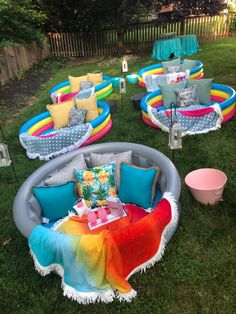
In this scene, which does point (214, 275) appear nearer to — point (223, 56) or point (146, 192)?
point (146, 192)

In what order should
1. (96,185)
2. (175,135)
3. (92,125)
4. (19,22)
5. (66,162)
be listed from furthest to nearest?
(19,22), (92,125), (66,162), (96,185), (175,135)

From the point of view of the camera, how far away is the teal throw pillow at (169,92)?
7418 millimetres

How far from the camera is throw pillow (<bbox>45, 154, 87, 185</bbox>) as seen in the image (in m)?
4.58

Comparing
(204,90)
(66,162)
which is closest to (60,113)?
(66,162)

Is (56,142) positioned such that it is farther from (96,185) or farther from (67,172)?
(96,185)

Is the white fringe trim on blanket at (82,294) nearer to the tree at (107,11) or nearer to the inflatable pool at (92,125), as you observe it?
the inflatable pool at (92,125)

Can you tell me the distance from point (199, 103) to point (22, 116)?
5065mm

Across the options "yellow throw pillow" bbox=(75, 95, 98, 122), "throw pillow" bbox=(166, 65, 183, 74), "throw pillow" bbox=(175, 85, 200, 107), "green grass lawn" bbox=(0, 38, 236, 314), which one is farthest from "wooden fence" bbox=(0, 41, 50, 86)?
"throw pillow" bbox=(175, 85, 200, 107)

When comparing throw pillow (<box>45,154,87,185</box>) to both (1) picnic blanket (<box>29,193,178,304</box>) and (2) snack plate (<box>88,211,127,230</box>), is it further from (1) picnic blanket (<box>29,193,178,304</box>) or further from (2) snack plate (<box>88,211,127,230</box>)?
(1) picnic blanket (<box>29,193,178,304</box>)

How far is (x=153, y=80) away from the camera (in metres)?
9.07

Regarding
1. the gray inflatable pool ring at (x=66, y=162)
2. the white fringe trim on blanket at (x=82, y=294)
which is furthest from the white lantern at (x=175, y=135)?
the white fringe trim on blanket at (x=82, y=294)

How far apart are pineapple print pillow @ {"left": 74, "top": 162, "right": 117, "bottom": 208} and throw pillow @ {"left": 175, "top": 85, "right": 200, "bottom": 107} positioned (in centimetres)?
343

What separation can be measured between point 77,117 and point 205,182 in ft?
11.3

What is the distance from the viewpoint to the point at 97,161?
4.93 metres
